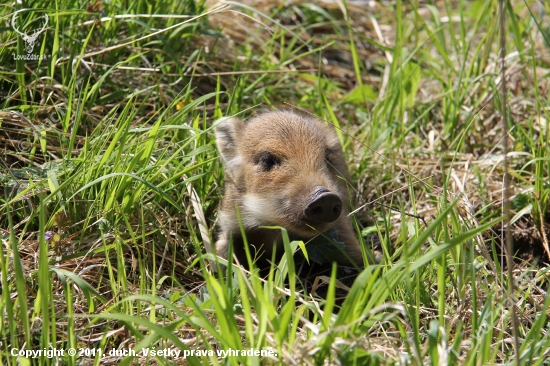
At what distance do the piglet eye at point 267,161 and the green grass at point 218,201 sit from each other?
344mm

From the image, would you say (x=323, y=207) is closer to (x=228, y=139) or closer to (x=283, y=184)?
(x=283, y=184)

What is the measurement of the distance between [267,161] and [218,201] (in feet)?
1.83

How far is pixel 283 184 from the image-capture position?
406cm

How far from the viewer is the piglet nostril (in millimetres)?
3705

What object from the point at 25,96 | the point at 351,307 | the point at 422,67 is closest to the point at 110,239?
the point at 25,96

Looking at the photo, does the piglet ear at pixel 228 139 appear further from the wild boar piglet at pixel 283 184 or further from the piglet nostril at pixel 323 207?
the piglet nostril at pixel 323 207

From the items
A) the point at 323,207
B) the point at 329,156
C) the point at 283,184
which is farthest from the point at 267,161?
the point at 323,207

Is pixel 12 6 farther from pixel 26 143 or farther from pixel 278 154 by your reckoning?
pixel 278 154

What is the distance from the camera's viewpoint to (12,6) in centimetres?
450

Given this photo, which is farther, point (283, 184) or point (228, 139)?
point (228, 139)

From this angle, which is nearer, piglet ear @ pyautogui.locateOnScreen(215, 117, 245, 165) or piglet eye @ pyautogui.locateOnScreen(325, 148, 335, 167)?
piglet eye @ pyautogui.locateOnScreen(325, 148, 335, 167)

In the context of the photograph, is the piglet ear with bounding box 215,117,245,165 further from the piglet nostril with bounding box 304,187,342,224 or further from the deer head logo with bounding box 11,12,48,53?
the deer head logo with bounding box 11,12,48,53

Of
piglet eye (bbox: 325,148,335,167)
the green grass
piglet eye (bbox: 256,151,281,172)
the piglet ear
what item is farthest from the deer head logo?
piglet eye (bbox: 325,148,335,167)

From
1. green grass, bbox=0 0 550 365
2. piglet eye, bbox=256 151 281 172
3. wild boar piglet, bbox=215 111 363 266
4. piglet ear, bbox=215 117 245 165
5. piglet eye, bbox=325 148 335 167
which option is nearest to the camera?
green grass, bbox=0 0 550 365
